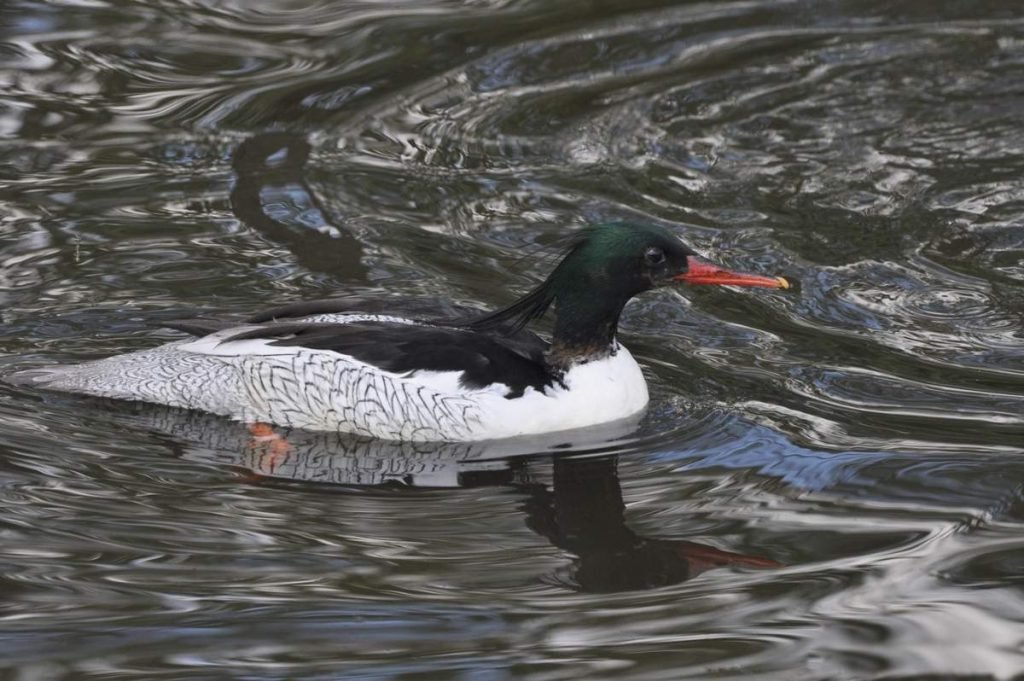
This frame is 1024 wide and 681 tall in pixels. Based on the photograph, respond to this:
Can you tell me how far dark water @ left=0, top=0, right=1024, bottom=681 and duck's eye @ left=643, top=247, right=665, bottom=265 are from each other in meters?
0.78

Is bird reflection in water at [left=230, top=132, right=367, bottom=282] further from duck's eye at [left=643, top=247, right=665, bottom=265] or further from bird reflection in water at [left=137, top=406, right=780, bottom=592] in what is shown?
duck's eye at [left=643, top=247, right=665, bottom=265]

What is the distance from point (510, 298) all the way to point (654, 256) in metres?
1.60

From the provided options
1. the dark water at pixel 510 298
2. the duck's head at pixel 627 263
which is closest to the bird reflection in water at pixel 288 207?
the dark water at pixel 510 298

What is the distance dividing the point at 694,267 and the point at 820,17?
6911mm

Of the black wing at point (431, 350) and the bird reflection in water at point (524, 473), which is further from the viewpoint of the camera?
the black wing at point (431, 350)

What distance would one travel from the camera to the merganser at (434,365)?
8.49 meters

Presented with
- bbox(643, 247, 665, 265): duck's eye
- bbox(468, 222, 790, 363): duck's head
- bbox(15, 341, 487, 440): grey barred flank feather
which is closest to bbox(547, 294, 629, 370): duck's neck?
bbox(468, 222, 790, 363): duck's head

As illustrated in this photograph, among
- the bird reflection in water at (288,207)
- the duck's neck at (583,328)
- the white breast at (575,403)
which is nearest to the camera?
the white breast at (575,403)

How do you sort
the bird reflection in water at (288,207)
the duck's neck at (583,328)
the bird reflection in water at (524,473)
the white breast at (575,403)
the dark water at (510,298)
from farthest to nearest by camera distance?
the bird reflection in water at (288,207) < the duck's neck at (583,328) < the white breast at (575,403) < the bird reflection in water at (524,473) < the dark water at (510,298)

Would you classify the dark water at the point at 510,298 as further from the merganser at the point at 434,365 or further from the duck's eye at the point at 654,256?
the duck's eye at the point at 654,256

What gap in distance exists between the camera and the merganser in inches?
334

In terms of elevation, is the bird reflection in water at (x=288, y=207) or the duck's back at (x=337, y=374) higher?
the bird reflection in water at (x=288, y=207)

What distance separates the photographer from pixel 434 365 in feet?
27.9

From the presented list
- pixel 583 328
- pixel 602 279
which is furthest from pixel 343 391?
pixel 602 279
